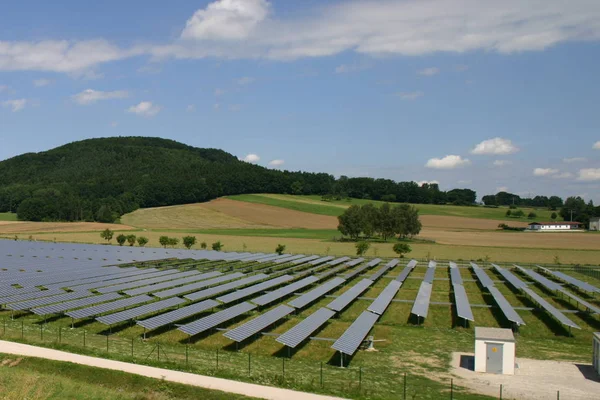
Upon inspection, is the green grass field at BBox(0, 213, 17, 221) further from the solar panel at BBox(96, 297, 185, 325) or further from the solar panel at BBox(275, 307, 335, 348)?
the solar panel at BBox(275, 307, 335, 348)

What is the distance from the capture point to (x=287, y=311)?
106 ft

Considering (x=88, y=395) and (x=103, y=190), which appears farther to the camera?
(x=103, y=190)

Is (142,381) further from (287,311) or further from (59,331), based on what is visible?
(287,311)

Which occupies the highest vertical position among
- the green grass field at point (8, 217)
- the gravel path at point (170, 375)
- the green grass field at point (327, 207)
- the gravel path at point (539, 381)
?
the green grass field at point (327, 207)

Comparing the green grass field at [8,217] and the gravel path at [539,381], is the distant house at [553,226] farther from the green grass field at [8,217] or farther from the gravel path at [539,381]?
the green grass field at [8,217]

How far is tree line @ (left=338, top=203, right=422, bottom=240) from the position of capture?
100 m

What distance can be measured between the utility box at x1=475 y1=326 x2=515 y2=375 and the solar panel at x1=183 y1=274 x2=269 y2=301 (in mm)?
19013

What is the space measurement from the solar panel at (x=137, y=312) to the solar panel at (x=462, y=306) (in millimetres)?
18155

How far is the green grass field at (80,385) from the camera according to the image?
18.9 m

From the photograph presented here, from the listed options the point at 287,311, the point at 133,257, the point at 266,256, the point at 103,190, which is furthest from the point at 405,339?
the point at 103,190

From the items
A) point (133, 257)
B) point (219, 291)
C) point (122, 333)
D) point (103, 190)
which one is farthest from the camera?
point (103, 190)

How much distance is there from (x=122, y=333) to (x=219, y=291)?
10136mm

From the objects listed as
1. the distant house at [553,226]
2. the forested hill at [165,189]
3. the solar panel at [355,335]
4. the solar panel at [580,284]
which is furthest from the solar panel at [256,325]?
the distant house at [553,226]

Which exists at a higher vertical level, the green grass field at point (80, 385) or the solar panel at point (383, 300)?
the solar panel at point (383, 300)
